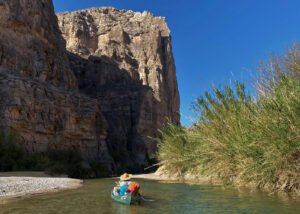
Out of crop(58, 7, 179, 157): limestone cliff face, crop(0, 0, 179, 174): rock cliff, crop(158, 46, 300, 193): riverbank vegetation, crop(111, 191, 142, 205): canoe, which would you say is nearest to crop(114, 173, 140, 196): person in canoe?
crop(111, 191, 142, 205): canoe

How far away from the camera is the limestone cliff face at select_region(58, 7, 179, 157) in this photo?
6750 cm

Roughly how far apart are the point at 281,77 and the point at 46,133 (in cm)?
3005

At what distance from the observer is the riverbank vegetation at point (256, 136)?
11570 mm

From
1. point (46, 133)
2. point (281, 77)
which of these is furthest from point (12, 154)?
point (281, 77)

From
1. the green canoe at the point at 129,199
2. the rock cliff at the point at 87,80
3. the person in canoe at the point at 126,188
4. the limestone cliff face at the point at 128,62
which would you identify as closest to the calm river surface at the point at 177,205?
the green canoe at the point at 129,199

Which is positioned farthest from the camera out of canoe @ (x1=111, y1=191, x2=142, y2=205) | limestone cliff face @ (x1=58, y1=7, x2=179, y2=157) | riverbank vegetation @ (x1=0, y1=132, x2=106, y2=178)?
limestone cliff face @ (x1=58, y1=7, x2=179, y2=157)

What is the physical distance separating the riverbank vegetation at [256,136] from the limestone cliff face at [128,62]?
152 ft

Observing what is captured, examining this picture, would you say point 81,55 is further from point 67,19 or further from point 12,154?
point 12,154

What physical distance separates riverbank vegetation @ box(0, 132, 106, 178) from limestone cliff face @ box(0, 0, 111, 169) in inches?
62.2

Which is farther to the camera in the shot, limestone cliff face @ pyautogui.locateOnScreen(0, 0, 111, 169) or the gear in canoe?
limestone cliff face @ pyautogui.locateOnScreen(0, 0, 111, 169)

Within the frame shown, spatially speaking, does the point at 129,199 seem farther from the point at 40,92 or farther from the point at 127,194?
the point at 40,92

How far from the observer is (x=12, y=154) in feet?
103

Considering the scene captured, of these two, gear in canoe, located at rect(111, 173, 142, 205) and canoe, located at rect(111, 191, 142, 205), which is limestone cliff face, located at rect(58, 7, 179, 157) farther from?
canoe, located at rect(111, 191, 142, 205)

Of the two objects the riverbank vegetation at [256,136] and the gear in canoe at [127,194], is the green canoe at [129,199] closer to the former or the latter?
the gear in canoe at [127,194]
